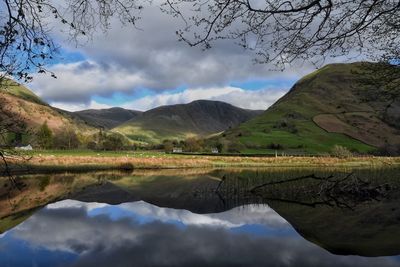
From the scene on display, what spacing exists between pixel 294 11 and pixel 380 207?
23619 millimetres

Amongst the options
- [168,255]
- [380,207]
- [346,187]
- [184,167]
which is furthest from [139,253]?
[184,167]

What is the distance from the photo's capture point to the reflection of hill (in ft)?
68.4

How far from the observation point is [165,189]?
46750 millimetres

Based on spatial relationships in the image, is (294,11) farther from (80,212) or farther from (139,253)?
(80,212)

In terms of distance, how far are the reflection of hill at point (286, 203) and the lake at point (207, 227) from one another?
0.07 m

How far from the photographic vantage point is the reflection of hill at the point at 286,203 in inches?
821

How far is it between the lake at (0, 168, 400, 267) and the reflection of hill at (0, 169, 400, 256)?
68 mm

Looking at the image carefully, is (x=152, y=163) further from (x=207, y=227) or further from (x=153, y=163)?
(x=207, y=227)

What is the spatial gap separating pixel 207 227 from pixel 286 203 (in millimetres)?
9604

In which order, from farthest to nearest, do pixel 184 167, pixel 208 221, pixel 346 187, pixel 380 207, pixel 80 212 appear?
pixel 184 167 → pixel 346 187 → pixel 80 212 → pixel 380 207 → pixel 208 221

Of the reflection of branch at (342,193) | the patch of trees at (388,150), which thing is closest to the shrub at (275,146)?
the patch of trees at (388,150)

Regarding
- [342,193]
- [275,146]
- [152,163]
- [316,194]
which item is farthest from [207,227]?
[275,146]

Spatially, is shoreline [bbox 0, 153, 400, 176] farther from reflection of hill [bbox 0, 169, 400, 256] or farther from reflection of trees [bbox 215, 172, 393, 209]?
reflection of trees [bbox 215, 172, 393, 209]

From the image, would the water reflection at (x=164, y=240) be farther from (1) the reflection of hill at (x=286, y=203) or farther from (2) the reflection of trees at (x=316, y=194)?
(2) the reflection of trees at (x=316, y=194)
